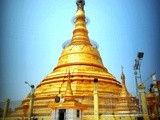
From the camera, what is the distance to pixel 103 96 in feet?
39.5

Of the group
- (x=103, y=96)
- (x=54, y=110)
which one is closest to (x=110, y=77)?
(x=103, y=96)

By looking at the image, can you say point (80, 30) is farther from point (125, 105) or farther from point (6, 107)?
point (6, 107)

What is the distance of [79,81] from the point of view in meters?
13.8

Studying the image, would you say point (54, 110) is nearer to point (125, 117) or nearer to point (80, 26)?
point (125, 117)

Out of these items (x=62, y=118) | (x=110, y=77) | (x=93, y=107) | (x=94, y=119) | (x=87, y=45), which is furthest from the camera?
(x=87, y=45)

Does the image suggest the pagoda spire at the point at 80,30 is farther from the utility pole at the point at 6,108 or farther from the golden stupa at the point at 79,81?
the utility pole at the point at 6,108

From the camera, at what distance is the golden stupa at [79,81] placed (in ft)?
39.4

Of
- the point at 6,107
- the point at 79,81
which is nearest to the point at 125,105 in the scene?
the point at 79,81

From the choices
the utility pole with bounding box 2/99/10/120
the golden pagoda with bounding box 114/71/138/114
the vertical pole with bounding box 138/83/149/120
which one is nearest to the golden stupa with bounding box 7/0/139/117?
the golden pagoda with bounding box 114/71/138/114

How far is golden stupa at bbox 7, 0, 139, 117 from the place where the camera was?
39.4 ft

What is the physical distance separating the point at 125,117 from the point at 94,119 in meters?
1.68

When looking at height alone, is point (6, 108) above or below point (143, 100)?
below

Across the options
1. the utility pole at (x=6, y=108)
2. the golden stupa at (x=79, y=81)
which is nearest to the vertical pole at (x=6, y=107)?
the utility pole at (x=6, y=108)

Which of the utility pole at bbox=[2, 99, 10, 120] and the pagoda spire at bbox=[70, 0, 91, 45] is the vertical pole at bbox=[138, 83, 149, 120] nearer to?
the utility pole at bbox=[2, 99, 10, 120]
